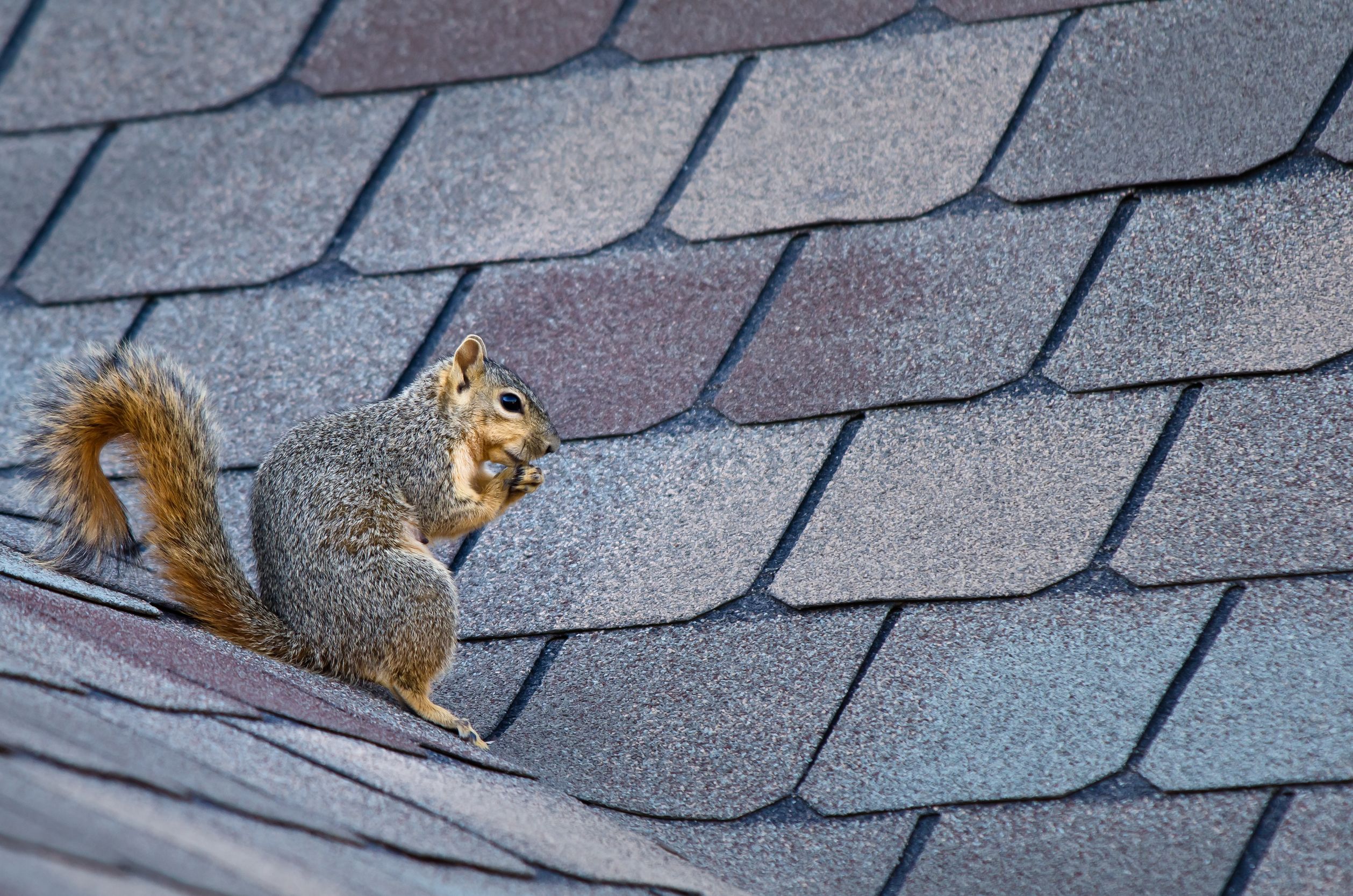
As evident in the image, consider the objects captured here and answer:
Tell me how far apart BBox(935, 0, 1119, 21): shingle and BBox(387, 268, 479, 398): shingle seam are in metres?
0.90

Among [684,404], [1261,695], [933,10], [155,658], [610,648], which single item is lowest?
[155,658]

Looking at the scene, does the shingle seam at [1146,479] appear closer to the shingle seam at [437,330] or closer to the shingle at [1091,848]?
the shingle at [1091,848]

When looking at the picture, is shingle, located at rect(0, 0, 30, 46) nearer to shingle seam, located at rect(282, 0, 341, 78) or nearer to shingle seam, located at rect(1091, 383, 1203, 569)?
shingle seam, located at rect(282, 0, 341, 78)

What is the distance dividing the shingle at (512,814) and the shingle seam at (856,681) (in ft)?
0.75

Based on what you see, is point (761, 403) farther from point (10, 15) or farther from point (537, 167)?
point (10, 15)

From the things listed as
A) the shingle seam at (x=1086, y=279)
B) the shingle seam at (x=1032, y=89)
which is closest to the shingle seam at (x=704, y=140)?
the shingle seam at (x=1032, y=89)

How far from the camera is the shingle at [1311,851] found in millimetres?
1341

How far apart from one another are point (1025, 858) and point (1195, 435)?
0.65 m

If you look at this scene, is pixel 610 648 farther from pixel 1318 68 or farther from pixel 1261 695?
pixel 1318 68

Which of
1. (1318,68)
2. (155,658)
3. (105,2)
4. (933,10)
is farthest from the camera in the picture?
(105,2)

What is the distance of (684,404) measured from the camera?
1902 millimetres

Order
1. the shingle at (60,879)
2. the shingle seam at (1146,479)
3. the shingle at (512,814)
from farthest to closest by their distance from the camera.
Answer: the shingle seam at (1146,479), the shingle at (512,814), the shingle at (60,879)

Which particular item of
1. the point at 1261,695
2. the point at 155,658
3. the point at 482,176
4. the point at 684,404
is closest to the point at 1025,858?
the point at 1261,695

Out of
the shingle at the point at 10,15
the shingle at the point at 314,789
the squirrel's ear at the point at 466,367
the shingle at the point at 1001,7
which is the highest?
the shingle at the point at 1001,7
